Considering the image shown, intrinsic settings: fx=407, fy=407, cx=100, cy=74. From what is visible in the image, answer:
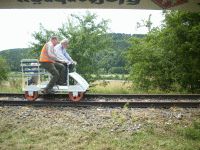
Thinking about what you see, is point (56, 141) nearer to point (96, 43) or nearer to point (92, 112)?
point (92, 112)

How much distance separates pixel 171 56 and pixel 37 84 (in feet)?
32.3

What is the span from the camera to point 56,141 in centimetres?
807

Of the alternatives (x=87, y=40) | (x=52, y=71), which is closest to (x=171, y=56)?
(x=87, y=40)

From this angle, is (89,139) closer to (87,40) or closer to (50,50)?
(50,50)

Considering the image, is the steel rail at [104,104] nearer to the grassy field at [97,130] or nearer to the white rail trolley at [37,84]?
the white rail trolley at [37,84]

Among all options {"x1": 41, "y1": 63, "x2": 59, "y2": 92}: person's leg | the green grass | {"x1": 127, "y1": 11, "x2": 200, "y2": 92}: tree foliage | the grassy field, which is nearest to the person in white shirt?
{"x1": 41, "y1": 63, "x2": 59, "y2": 92}: person's leg

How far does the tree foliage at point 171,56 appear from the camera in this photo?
19891 millimetres

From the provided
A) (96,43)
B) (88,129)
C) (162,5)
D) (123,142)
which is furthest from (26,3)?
(96,43)

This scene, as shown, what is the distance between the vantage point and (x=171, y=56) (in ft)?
68.0

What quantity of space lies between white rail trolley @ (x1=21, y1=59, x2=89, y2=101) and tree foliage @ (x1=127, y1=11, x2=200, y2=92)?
8693 millimetres

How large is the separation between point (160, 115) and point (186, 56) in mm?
10863

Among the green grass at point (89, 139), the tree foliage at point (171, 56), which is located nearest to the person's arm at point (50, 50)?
the green grass at point (89, 139)

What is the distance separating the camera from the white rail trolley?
12.2m

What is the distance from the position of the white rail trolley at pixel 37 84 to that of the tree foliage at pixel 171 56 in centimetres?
869
